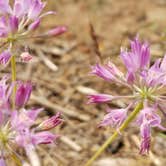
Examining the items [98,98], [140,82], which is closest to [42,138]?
[98,98]

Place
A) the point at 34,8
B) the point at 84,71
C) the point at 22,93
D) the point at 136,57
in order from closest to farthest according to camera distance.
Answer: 1. the point at 22,93
2. the point at 136,57
3. the point at 34,8
4. the point at 84,71

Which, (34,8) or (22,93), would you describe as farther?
(34,8)

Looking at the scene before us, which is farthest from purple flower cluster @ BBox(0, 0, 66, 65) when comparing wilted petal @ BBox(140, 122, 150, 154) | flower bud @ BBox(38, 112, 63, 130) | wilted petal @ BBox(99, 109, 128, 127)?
wilted petal @ BBox(140, 122, 150, 154)

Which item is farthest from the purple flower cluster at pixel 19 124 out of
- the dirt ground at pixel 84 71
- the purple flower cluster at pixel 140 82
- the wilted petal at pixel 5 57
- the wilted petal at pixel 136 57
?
the dirt ground at pixel 84 71

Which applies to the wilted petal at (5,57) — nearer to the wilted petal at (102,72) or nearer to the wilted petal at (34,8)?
the wilted petal at (34,8)

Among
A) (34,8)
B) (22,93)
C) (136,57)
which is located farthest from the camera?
(34,8)

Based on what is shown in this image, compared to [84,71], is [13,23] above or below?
above

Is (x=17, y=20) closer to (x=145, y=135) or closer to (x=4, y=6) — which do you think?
(x=4, y=6)
